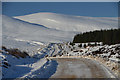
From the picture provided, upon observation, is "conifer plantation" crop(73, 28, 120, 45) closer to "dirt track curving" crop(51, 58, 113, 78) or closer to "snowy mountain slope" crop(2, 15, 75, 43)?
"snowy mountain slope" crop(2, 15, 75, 43)

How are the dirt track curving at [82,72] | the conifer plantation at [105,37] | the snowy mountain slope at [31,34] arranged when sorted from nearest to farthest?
1. the dirt track curving at [82,72]
2. the conifer plantation at [105,37]
3. the snowy mountain slope at [31,34]

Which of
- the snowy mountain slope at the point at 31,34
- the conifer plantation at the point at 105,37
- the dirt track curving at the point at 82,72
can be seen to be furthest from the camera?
the snowy mountain slope at the point at 31,34

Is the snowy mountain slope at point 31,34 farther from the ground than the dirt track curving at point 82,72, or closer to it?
farther from the ground

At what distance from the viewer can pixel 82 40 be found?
69438mm

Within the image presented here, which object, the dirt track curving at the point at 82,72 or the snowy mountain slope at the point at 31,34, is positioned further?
the snowy mountain slope at the point at 31,34

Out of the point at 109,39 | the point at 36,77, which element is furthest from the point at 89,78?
the point at 109,39

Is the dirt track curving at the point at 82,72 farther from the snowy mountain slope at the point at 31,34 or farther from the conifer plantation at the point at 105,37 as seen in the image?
the snowy mountain slope at the point at 31,34

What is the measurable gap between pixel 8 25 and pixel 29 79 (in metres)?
126

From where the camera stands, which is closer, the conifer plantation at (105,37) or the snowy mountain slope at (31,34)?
the conifer plantation at (105,37)

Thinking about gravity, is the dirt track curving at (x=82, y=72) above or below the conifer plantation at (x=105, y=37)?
below

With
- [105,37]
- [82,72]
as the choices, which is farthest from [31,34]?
[82,72]

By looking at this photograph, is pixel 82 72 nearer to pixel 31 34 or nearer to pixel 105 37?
pixel 105 37

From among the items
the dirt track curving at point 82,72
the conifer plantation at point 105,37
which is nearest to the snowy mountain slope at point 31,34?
the conifer plantation at point 105,37

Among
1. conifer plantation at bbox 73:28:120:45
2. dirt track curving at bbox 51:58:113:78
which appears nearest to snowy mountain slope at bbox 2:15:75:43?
conifer plantation at bbox 73:28:120:45
